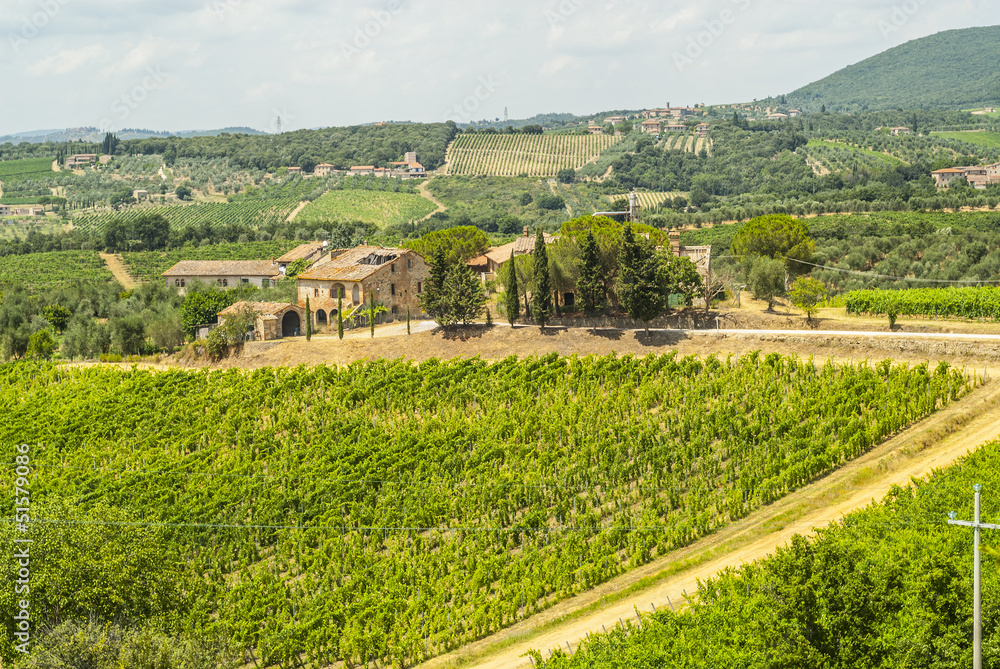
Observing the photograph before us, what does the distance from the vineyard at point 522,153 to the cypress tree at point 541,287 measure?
115m

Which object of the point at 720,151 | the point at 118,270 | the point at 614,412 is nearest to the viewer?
the point at 614,412

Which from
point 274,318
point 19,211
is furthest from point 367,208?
point 274,318

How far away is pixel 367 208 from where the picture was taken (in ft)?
419

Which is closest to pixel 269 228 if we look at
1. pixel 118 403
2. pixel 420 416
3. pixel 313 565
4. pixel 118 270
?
pixel 118 270

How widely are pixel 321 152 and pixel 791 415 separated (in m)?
156

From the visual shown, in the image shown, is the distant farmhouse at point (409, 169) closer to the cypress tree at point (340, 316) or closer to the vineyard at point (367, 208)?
the vineyard at point (367, 208)

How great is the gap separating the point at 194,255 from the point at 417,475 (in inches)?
2556

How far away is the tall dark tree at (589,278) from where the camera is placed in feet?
148

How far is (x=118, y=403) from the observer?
4534 centimetres

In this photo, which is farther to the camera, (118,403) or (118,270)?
(118,270)

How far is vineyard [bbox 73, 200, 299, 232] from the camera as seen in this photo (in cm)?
12106

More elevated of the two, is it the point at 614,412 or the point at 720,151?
the point at 720,151

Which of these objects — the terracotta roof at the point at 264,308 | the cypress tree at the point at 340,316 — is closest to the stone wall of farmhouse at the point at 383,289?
the cypress tree at the point at 340,316

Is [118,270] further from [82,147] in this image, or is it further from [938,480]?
[82,147]
